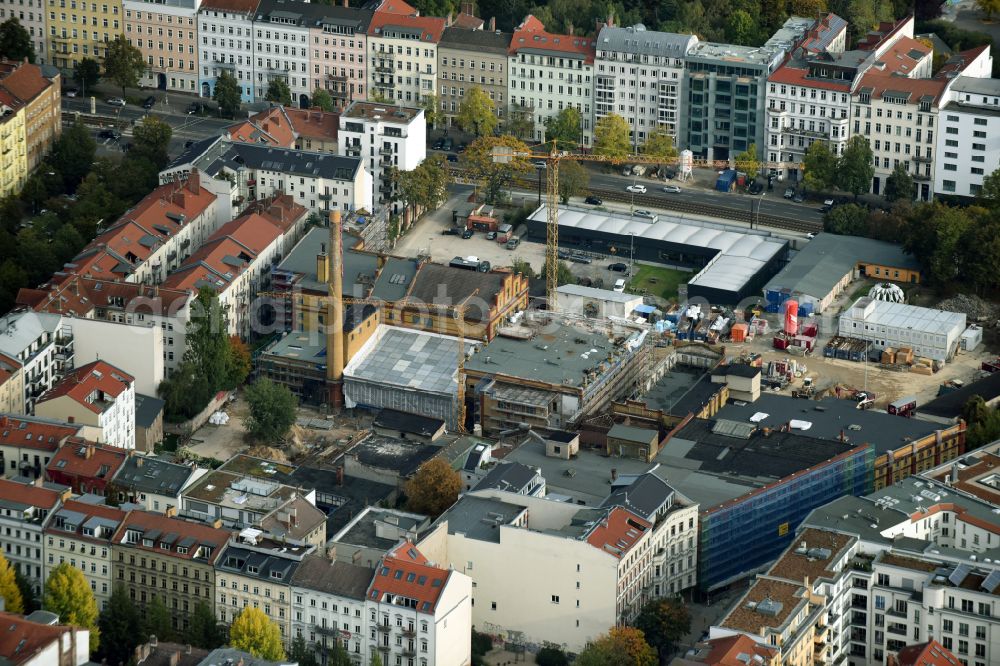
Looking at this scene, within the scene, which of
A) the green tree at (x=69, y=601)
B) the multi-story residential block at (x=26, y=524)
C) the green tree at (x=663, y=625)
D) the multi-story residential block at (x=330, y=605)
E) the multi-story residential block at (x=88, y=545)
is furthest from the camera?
the multi-story residential block at (x=26, y=524)

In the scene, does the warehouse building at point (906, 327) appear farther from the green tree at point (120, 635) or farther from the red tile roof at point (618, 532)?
the green tree at point (120, 635)

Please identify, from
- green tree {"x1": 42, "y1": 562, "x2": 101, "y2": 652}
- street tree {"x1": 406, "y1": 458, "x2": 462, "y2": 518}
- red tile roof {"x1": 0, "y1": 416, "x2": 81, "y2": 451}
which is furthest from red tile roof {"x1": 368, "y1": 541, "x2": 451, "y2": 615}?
red tile roof {"x1": 0, "y1": 416, "x2": 81, "y2": 451}

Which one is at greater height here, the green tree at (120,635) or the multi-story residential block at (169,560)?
the multi-story residential block at (169,560)

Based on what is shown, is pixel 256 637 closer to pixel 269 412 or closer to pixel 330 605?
pixel 330 605

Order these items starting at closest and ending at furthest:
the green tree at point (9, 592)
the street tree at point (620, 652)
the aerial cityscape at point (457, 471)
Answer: the street tree at point (620, 652) < the aerial cityscape at point (457, 471) < the green tree at point (9, 592)

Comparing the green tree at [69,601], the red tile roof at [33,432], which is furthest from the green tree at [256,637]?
the red tile roof at [33,432]

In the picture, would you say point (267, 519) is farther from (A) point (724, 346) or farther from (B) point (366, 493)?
(A) point (724, 346)

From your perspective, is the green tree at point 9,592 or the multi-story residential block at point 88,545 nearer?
the green tree at point 9,592
